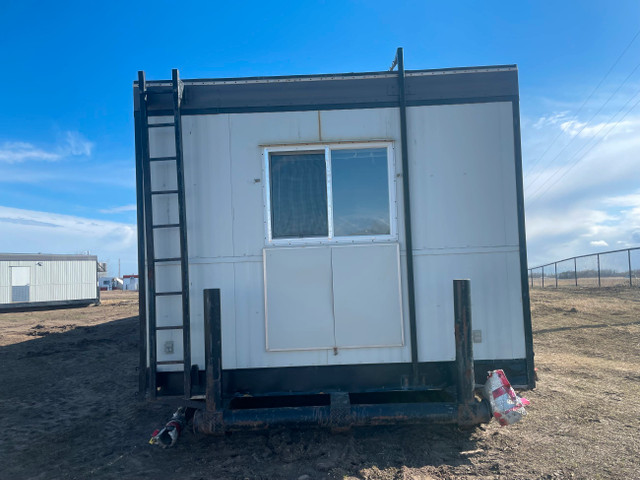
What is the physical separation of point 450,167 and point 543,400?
3.17 metres

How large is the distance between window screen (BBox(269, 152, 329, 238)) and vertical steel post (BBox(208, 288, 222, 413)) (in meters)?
0.83

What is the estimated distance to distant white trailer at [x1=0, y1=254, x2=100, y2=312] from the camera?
21000mm

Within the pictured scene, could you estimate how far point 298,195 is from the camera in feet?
13.0

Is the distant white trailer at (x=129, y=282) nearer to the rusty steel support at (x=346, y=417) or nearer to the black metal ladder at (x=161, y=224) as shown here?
the black metal ladder at (x=161, y=224)

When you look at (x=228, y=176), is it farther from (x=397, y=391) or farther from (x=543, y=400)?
(x=543, y=400)

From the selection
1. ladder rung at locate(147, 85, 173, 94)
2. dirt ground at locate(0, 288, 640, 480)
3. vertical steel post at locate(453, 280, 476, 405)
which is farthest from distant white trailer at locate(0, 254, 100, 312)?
vertical steel post at locate(453, 280, 476, 405)

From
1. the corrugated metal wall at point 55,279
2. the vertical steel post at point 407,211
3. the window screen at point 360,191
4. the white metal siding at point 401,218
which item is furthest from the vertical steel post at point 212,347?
the corrugated metal wall at point 55,279

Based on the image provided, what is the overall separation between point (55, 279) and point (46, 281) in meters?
0.42

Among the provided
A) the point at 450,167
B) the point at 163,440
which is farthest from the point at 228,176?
the point at 163,440

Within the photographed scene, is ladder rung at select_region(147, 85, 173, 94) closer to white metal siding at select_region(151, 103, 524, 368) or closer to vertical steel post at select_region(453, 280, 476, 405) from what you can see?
white metal siding at select_region(151, 103, 524, 368)

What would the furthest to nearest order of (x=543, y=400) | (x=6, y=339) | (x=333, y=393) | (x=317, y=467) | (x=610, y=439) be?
(x=6, y=339) < (x=543, y=400) < (x=610, y=439) < (x=333, y=393) < (x=317, y=467)

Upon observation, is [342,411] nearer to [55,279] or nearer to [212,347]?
[212,347]

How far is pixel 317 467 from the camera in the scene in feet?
11.4

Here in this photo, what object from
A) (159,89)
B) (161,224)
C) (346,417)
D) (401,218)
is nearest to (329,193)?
(401,218)
